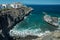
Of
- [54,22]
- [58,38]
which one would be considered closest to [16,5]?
[54,22]

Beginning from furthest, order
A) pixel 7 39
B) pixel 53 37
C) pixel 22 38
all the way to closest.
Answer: pixel 22 38 → pixel 7 39 → pixel 53 37

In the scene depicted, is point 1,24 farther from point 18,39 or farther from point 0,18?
point 18,39

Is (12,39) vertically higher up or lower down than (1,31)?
lower down

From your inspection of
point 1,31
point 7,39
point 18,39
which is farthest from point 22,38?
point 1,31

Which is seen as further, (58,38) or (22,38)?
(22,38)

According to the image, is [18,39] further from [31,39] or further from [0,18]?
[0,18]

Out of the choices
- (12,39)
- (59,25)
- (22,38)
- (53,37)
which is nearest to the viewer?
(53,37)

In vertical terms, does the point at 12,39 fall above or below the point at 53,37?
below

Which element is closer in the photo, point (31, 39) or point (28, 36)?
point (31, 39)

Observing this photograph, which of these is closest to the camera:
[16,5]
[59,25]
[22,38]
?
[22,38]
